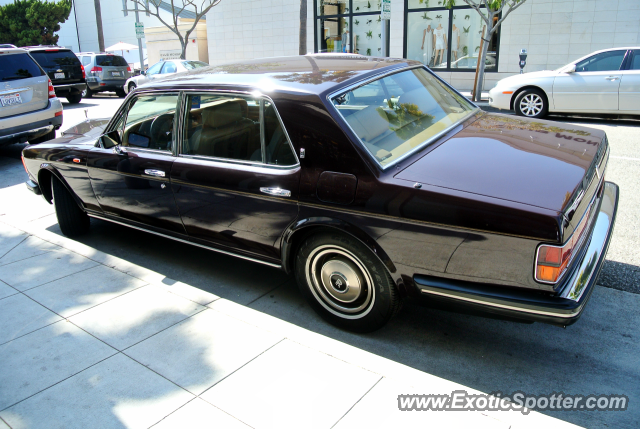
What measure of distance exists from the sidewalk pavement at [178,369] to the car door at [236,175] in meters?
0.56

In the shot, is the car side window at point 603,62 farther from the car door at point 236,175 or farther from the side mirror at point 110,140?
the side mirror at point 110,140

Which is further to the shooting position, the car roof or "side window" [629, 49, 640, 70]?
"side window" [629, 49, 640, 70]

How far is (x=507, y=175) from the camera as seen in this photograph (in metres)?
2.80

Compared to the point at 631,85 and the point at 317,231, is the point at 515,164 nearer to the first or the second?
the point at 317,231

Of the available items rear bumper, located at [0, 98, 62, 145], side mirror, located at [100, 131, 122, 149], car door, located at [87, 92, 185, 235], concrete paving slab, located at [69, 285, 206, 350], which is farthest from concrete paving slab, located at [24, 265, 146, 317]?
rear bumper, located at [0, 98, 62, 145]

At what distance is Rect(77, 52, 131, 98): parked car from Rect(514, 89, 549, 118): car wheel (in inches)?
580

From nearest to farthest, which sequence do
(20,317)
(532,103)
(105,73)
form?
1. (20,317)
2. (532,103)
3. (105,73)

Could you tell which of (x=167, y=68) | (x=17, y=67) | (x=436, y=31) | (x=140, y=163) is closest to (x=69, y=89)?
(x=167, y=68)

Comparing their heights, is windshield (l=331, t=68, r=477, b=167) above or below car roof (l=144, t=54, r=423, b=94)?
below

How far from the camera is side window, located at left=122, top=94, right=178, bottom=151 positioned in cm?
406

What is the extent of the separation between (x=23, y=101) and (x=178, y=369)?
754cm

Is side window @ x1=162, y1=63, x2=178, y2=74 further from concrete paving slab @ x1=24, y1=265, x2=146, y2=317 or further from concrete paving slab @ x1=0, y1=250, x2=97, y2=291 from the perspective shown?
concrete paving slab @ x1=24, y1=265, x2=146, y2=317

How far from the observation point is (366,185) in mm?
2938

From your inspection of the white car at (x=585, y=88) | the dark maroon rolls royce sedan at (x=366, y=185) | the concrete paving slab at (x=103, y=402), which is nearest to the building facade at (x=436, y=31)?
the white car at (x=585, y=88)
